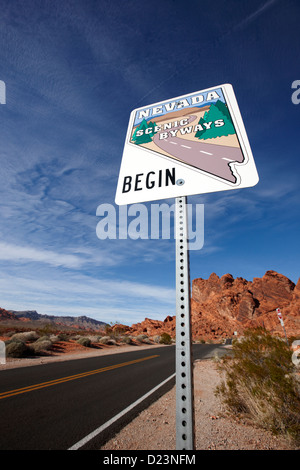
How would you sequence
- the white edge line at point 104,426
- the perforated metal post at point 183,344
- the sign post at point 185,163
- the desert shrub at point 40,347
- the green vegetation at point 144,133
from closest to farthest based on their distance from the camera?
the perforated metal post at point 183,344
the sign post at point 185,163
the green vegetation at point 144,133
the white edge line at point 104,426
the desert shrub at point 40,347

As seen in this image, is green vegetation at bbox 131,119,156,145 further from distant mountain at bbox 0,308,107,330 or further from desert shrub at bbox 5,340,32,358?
distant mountain at bbox 0,308,107,330

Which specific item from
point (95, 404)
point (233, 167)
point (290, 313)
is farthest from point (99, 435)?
point (290, 313)

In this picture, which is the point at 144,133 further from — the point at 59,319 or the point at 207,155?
the point at 59,319

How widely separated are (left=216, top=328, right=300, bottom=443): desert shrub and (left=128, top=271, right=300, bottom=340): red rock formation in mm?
72598

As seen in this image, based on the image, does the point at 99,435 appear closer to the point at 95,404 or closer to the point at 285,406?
the point at 95,404

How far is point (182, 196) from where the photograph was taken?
1539 mm

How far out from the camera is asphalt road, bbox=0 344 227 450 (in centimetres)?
370

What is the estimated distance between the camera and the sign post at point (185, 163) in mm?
1209

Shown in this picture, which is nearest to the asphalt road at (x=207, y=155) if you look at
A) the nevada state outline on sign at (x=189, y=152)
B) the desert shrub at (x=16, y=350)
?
the nevada state outline on sign at (x=189, y=152)

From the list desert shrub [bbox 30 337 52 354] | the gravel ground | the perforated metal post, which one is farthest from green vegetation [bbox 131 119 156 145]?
desert shrub [bbox 30 337 52 354]

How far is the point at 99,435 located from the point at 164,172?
4615mm

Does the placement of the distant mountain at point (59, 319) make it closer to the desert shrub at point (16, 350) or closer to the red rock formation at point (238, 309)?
the red rock formation at point (238, 309)

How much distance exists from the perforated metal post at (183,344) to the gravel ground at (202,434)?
3.44 metres
